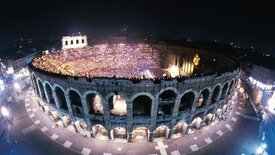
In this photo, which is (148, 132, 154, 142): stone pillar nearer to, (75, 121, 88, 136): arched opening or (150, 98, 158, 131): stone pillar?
(150, 98, 158, 131): stone pillar

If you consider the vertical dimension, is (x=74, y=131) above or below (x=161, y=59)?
below

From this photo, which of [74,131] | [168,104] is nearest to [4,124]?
[74,131]

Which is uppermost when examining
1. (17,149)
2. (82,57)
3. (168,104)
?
(82,57)

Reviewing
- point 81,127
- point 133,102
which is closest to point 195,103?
point 133,102

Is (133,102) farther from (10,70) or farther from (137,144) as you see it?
(10,70)

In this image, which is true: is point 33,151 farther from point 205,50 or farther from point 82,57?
point 205,50

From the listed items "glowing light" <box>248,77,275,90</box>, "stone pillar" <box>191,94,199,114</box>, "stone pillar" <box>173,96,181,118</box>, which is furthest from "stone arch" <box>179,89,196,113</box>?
"glowing light" <box>248,77,275,90</box>
